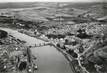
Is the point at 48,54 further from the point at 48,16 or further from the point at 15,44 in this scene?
the point at 48,16

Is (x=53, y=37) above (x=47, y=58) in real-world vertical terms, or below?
above

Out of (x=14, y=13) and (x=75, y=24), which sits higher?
(x=14, y=13)

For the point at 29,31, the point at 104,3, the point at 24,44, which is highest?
the point at 104,3

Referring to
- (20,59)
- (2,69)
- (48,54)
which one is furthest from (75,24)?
(2,69)

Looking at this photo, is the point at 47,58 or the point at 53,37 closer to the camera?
the point at 47,58
